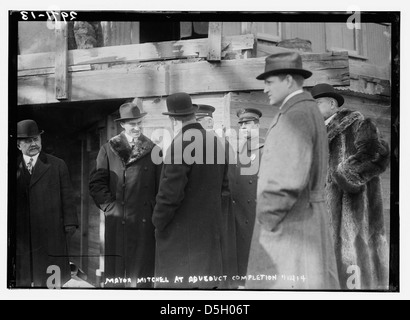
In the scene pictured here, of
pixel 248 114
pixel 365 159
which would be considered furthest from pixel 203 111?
pixel 365 159

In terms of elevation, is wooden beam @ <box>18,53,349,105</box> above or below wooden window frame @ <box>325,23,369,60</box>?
below

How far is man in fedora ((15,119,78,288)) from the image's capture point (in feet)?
24.0

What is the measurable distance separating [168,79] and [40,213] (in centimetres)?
169

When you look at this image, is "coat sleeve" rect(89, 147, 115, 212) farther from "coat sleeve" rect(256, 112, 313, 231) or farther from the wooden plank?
"coat sleeve" rect(256, 112, 313, 231)

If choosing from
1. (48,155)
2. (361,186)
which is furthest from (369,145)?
(48,155)

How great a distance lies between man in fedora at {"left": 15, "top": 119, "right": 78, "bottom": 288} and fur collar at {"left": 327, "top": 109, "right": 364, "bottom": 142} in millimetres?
2414

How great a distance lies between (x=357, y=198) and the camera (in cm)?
727

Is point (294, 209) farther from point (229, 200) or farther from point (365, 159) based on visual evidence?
point (365, 159)

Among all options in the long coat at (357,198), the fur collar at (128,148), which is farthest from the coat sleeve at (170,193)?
the long coat at (357,198)

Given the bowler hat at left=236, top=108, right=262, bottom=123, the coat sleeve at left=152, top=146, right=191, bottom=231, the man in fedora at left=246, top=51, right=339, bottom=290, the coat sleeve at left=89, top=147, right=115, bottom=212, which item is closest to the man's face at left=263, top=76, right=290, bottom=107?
the man in fedora at left=246, top=51, right=339, bottom=290

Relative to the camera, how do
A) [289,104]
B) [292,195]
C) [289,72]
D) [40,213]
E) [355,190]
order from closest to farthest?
[292,195] < [289,104] < [289,72] < [355,190] < [40,213]

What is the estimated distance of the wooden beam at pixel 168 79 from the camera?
23.7ft
